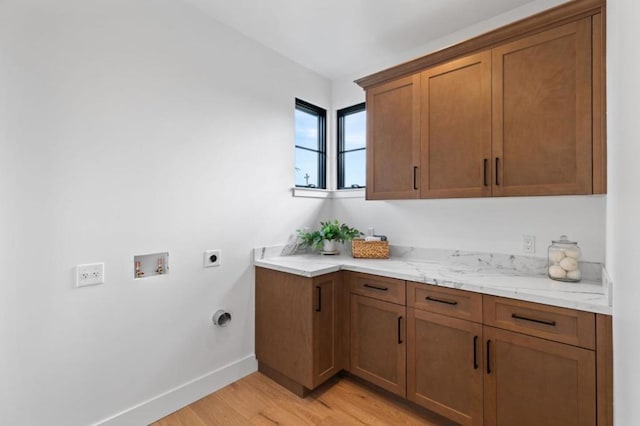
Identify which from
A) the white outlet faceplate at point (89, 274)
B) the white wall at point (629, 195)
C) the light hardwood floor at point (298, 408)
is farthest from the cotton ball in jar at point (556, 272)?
the white outlet faceplate at point (89, 274)

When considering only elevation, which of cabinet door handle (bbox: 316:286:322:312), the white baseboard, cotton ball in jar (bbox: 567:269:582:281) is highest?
cotton ball in jar (bbox: 567:269:582:281)

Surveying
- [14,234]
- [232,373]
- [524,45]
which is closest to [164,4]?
[14,234]

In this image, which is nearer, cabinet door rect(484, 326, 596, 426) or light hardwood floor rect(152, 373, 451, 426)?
cabinet door rect(484, 326, 596, 426)

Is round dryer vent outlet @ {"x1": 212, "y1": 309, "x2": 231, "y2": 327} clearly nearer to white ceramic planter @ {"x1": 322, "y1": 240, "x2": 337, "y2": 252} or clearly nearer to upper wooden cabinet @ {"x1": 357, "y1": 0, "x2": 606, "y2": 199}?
white ceramic planter @ {"x1": 322, "y1": 240, "x2": 337, "y2": 252}

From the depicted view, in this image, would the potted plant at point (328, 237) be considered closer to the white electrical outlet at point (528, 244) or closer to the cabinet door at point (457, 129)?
the cabinet door at point (457, 129)

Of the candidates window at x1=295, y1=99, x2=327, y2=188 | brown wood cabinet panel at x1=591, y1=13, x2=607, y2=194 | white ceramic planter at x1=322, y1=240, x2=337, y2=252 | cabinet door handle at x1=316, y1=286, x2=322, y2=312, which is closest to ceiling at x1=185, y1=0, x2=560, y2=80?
window at x1=295, y1=99, x2=327, y2=188

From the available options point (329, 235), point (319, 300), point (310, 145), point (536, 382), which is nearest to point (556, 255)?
point (536, 382)

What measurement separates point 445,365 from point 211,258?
1.64 metres

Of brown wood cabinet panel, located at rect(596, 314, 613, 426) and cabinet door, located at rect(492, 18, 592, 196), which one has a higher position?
cabinet door, located at rect(492, 18, 592, 196)

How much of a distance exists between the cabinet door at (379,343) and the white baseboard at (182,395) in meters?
0.85

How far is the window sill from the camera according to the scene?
273cm

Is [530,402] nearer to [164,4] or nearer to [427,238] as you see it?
[427,238]

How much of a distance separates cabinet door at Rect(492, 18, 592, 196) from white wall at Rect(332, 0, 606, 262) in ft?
1.10

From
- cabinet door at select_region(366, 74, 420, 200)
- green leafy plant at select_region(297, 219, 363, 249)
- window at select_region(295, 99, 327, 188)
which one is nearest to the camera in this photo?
cabinet door at select_region(366, 74, 420, 200)
